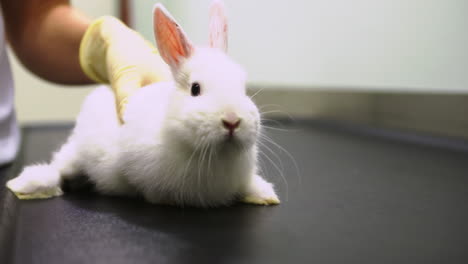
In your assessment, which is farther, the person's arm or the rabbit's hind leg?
the person's arm

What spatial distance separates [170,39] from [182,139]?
0.63 ft

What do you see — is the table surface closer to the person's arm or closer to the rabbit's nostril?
the rabbit's nostril

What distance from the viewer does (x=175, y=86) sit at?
85cm

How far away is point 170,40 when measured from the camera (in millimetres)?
842

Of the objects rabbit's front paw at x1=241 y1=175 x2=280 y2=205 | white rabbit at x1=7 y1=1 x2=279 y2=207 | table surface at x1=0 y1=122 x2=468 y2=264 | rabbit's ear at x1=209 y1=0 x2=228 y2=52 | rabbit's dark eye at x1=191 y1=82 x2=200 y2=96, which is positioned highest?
rabbit's ear at x1=209 y1=0 x2=228 y2=52

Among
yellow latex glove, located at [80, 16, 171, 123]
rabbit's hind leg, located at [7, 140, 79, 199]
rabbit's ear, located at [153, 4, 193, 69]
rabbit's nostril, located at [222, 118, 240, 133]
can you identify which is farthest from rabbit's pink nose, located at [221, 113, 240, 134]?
rabbit's hind leg, located at [7, 140, 79, 199]

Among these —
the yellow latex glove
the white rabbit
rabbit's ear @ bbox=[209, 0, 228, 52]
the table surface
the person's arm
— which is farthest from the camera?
the person's arm

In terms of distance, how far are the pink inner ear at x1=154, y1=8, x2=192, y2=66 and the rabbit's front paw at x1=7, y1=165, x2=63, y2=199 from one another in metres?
0.37

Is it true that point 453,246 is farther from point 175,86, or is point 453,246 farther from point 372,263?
point 175,86

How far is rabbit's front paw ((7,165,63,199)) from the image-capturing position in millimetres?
949

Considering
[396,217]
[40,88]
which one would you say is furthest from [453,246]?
[40,88]

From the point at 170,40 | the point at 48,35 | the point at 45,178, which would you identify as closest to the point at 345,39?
the point at 48,35

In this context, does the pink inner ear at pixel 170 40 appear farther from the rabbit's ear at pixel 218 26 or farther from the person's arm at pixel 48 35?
the person's arm at pixel 48 35

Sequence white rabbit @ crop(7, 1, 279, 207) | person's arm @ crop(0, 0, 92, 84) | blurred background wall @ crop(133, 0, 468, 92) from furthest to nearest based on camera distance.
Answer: blurred background wall @ crop(133, 0, 468, 92)
person's arm @ crop(0, 0, 92, 84)
white rabbit @ crop(7, 1, 279, 207)
